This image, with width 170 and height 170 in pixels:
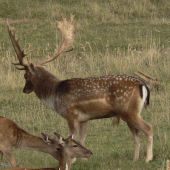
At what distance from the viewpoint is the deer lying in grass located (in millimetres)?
5930

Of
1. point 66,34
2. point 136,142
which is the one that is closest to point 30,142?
point 136,142

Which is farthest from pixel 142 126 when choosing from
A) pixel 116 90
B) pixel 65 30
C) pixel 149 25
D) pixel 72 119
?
pixel 149 25

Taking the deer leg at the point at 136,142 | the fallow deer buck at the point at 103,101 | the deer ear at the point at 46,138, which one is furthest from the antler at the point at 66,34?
the deer ear at the point at 46,138

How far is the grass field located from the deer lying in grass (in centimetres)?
26

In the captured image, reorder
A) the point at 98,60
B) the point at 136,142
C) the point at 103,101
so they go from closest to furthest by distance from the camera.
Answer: the point at 103,101 → the point at 136,142 → the point at 98,60

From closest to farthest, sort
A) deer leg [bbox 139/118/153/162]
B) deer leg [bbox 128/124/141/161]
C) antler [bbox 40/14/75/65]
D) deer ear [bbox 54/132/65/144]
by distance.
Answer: deer ear [bbox 54/132/65/144]
deer leg [bbox 139/118/153/162]
deer leg [bbox 128/124/141/161]
antler [bbox 40/14/75/65]

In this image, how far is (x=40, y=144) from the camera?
618 centimetres

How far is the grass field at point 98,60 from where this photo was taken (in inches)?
262

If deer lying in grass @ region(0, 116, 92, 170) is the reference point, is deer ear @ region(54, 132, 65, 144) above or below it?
above

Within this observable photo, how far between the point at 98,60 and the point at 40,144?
7.33m

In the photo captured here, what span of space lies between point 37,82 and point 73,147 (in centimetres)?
173

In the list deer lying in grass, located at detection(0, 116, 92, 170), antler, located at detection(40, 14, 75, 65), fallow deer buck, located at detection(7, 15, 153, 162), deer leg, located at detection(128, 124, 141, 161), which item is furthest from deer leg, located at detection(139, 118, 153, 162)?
antler, located at detection(40, 14, 75, 65)

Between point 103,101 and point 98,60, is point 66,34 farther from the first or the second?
point 98,60

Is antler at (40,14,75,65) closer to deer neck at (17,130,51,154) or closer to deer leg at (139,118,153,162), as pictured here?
deer neck at (17,130,51,154)
